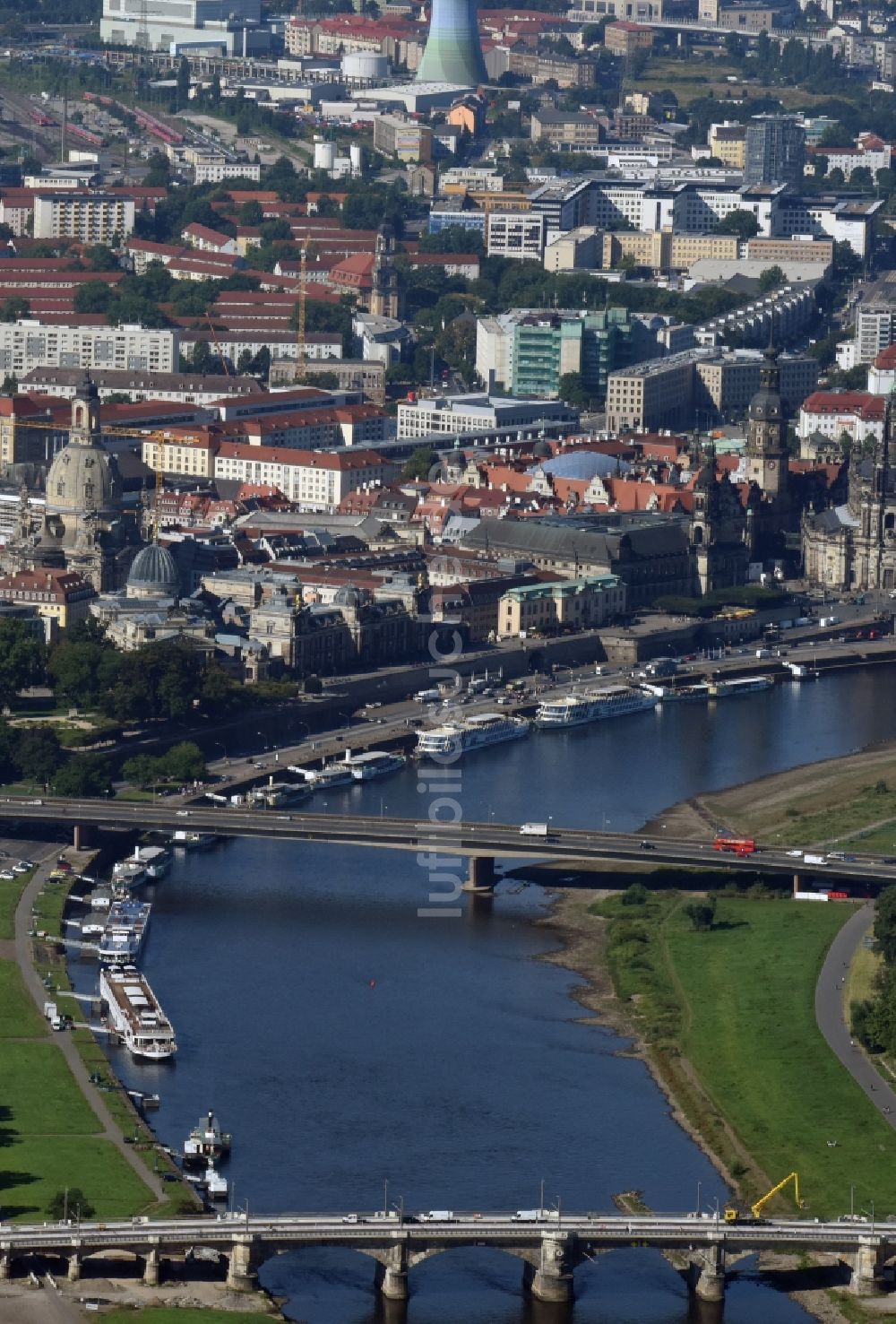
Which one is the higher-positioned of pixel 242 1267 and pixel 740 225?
pixel 740 225

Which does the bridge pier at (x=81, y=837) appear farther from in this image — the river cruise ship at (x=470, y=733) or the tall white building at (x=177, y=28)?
the tall white building at (x=177, y=28)

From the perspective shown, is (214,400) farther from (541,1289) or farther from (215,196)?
(541,1289)

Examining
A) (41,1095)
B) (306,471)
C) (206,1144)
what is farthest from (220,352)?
(206,1144)

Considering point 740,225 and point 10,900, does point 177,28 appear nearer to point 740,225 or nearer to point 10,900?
point 740,225

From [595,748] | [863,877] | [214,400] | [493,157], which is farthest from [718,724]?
[493,157]

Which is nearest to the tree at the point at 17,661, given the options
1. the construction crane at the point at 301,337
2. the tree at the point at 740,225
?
the construction crane at the point at 301,337

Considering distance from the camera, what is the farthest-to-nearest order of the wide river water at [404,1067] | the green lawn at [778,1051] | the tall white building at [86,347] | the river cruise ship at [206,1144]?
the tall white building at [86,347] < the green lawn at [778,1051] < the river cruise ship at [206,1144] < the wide river water at [404,1067]
